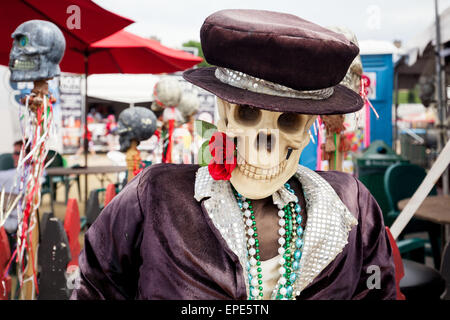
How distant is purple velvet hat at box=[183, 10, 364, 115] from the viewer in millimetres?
973

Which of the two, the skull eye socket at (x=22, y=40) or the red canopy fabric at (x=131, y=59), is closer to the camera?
the skull eye socket at (x=22, y=40)

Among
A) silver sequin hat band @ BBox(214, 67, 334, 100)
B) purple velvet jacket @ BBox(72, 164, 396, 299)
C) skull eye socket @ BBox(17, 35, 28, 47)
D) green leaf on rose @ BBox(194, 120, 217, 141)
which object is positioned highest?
skull eye socket @ BBox(17, 35, 28, 47)

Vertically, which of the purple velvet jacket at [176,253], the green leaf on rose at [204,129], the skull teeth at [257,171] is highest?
the green leaf on rose at [204,129]

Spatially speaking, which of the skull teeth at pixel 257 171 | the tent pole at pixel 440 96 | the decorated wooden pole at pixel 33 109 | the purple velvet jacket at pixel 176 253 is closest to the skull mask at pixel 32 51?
the decorated wooden pole at pixel 33 109

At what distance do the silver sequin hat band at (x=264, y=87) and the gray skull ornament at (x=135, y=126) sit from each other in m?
2.01

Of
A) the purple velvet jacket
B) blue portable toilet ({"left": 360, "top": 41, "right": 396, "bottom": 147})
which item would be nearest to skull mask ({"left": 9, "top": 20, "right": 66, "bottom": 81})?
the purple velvet jacket

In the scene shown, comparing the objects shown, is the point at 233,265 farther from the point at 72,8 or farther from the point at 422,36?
the point at 422,36

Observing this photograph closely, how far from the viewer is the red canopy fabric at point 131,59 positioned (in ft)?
19.0

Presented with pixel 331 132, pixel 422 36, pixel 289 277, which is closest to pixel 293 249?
pixel 289 277

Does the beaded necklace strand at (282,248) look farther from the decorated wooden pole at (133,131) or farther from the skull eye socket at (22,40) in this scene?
the decorated wooden pole at (133,131)

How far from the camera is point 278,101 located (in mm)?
1010

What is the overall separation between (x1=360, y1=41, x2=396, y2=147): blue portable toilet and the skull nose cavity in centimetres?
602

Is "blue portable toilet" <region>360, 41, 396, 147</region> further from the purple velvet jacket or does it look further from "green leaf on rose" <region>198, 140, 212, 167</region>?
"green leaf on rose" <region>198, 140, 212, 167</region>
